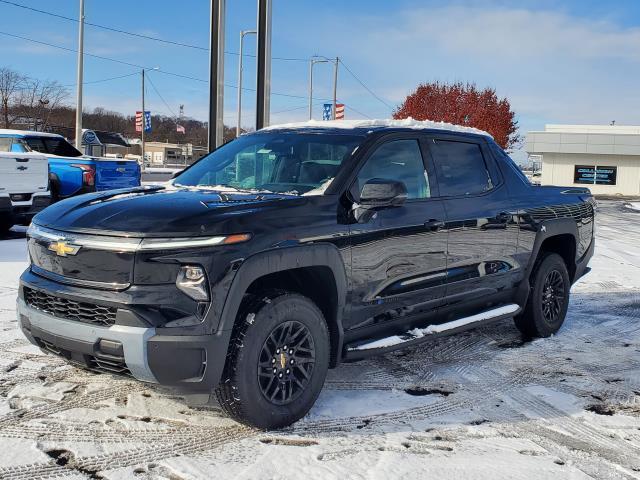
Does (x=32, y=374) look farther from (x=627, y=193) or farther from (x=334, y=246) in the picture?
(x=627, y=193)

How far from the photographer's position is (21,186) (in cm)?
1119

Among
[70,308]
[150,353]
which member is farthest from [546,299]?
[70,308]

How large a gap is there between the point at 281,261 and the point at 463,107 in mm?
55906

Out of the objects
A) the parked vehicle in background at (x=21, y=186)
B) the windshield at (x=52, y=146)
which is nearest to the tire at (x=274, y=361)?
the parked vehicle in background at (x=21, y=186)

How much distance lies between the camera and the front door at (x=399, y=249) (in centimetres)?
412

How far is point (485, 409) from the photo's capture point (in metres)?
A: 4.20

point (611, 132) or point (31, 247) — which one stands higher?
point (611, 132)

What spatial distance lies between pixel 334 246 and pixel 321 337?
0.53 m

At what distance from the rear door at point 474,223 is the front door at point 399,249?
0.16 meters

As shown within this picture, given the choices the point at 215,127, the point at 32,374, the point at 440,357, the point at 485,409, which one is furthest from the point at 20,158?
the point at 485,409

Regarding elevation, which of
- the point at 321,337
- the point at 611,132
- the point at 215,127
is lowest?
the point at 321,337

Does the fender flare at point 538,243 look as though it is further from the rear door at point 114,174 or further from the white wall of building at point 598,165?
the white wall of building at point 598,165

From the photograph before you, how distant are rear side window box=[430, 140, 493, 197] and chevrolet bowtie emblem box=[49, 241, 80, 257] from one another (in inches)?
101

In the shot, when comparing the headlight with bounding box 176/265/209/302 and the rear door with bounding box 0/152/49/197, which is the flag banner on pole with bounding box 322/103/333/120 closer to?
the rear door with bounding box 0/152/49/197
